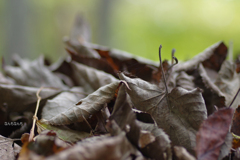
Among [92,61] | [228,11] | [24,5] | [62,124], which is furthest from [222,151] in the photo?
[228,11]

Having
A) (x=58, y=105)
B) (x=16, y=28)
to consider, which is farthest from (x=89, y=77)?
(x=16, y=28)

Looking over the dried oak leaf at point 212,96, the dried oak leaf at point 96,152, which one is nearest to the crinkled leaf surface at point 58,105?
the dried oak leaf at point 96,152

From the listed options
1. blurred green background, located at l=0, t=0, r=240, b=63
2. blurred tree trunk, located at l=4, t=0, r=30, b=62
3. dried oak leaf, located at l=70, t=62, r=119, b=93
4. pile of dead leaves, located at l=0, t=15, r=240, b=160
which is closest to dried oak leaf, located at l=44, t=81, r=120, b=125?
pile of dead leaves, located at l=0, t=15, r=240, b=160

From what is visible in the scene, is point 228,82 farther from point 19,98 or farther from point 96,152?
point 19,98

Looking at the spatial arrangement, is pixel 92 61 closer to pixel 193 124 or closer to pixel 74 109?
pixel 74 109

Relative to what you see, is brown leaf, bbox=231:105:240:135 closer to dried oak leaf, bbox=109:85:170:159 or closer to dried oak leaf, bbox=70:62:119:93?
dried oak leaf, bbox=109:85:170:159

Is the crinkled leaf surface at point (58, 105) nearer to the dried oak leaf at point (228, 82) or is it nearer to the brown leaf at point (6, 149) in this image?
the brown leaf at point (6, 149)

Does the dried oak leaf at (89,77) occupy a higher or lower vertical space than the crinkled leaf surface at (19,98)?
higher
